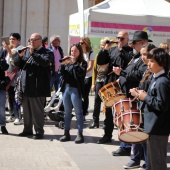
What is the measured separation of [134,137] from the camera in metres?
6.04

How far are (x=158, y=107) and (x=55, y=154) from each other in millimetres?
3021

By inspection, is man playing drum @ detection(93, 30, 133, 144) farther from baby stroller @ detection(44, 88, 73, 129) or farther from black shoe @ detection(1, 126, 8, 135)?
black shoe @ detection(1, 126, 8, 135)

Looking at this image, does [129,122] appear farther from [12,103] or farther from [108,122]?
[12,103]

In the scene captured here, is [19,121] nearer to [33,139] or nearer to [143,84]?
[33,139]

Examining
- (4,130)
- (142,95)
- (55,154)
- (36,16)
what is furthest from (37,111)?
(36,16)

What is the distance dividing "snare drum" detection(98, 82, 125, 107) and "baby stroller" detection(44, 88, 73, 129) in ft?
9.96

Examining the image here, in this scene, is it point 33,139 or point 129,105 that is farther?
point 33,139

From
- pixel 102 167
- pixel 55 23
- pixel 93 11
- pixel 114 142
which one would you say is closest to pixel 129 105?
pixel 102 167

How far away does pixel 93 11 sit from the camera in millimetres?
12102

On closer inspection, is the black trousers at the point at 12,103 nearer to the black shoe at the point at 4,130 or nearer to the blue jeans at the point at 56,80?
the black shoe at the point at 4,130

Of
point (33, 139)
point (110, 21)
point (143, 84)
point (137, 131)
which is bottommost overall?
point (33, 139)

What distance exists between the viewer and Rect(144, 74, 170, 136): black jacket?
546 centimetres

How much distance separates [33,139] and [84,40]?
97.6 inches

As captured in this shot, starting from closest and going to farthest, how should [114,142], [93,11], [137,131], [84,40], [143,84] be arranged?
[137,131] < [143,84] < [114,142] < [84,40] < [93,11]
